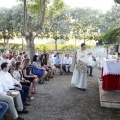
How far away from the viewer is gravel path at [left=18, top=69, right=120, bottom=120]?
5531 mm

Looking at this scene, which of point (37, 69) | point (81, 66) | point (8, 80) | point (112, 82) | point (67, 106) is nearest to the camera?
point (8, 80)

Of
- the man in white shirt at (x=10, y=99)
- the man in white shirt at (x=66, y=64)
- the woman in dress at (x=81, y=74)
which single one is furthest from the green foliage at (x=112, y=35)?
the man in white shirt at (x=10, y=99)

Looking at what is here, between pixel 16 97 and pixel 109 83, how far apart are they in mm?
3117

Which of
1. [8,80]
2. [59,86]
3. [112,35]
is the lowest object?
[59,86]

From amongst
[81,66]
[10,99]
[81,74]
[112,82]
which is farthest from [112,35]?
[10,99]

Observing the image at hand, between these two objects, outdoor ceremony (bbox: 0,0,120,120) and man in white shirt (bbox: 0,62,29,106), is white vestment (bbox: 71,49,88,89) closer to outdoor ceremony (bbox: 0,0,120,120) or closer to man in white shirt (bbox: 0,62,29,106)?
outdoor ceremony (bbox: 0,0,120,120)

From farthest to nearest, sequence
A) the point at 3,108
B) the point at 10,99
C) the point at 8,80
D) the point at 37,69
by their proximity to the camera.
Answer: the point at 37,69 → the point at 8,80 → the point at 10,99 → the point at 3,108

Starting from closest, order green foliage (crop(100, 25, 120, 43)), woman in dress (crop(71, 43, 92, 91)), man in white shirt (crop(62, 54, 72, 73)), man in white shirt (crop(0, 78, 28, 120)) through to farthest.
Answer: man in white shirt (crop(0, 78, 28, 120)) < woman in dress (crop(71, 43, 92, 91)) < green foliage (crop(100, 25, 120, 43)) < man in white shirt (crop(62, 54, 72, 73))

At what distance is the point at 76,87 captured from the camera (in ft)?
29.6

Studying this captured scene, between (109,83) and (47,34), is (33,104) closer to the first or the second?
(109,83)

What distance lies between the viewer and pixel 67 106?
20.9 feet

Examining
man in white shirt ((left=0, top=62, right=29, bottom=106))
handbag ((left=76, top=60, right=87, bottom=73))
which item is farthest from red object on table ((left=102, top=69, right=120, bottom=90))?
man in white shirt ((left=0, top=62, right=29, bottom=106))

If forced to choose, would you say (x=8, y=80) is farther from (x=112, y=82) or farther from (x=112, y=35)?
(x=112, y=35)

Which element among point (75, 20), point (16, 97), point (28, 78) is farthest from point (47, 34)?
point (16, 97)
